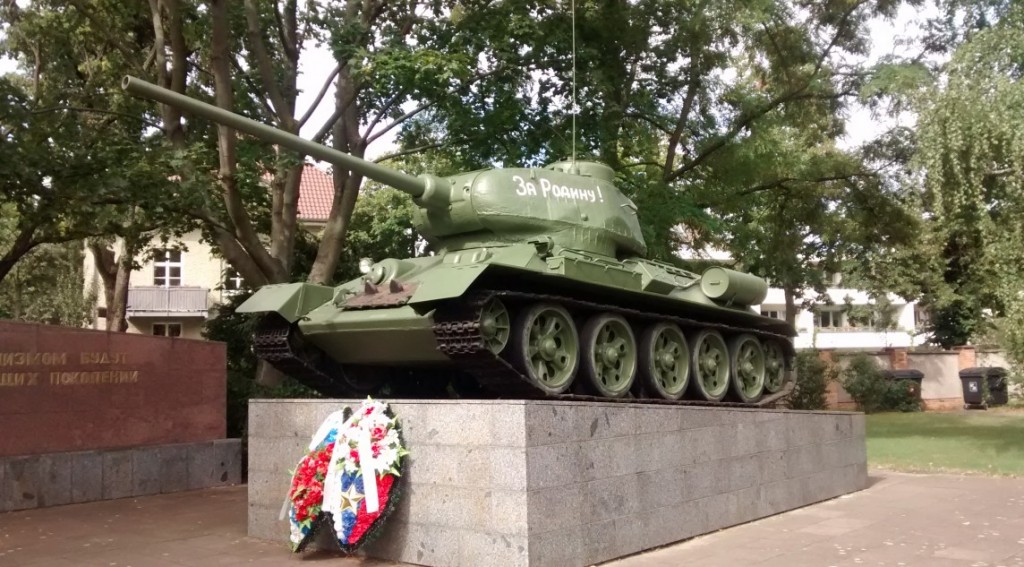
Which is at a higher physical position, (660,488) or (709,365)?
(709,365)

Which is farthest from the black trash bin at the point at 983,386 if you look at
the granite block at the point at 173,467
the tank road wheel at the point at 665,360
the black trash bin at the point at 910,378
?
the granite block at the point at 173,467

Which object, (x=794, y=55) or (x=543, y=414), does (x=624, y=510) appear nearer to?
(x=543, y=414)

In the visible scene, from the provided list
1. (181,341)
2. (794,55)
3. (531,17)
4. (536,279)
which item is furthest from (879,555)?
(794,55)

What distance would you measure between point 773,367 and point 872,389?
54.4 ft

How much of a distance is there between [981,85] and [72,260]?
32.0 m

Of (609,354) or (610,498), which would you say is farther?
(609,354)

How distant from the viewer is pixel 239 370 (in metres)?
19.2

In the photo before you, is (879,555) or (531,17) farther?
(531,17)

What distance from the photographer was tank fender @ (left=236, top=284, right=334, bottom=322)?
9.78m

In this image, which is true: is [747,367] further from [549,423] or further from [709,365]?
[549,423]

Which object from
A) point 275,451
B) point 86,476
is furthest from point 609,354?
point 86,476

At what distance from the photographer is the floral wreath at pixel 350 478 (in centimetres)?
746

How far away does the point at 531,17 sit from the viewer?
16.9 metres

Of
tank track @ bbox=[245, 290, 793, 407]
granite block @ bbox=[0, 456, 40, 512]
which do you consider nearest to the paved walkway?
granite block @ bbox=[0, 456, 40, 512]
